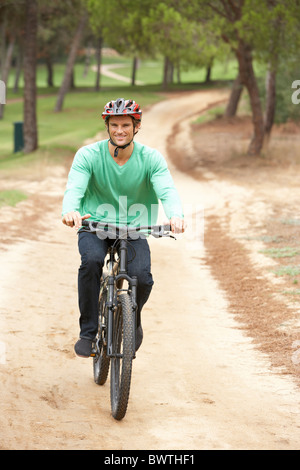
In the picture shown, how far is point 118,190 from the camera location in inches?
220

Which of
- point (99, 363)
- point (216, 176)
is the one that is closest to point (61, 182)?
point (216, 176)

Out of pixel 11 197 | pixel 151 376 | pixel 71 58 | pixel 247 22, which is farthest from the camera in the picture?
pixel 71 58

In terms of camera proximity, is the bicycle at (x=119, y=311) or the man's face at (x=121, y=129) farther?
the man's face at (x=121, y=129)

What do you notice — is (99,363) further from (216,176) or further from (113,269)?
(216,176)

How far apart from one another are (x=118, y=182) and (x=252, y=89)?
19.8m

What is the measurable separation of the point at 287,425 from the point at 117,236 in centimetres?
186

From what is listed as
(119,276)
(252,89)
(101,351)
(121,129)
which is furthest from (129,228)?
(252,89)

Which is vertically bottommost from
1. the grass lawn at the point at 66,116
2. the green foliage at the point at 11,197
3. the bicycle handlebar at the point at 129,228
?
the grass lawn at the point at 66,116

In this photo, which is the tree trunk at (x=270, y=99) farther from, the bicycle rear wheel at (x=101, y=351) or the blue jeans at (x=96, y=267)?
the blue jeans at (x=96, y=267)

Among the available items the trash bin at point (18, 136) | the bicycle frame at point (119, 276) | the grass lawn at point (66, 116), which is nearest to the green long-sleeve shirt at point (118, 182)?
the bicycle frame at point (119, 276)

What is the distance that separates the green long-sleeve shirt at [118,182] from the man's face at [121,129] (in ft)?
0.45

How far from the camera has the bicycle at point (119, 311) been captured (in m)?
5.03

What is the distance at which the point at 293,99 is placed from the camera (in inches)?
1287

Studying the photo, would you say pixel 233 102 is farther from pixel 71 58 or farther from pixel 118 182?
pixel 118 182
